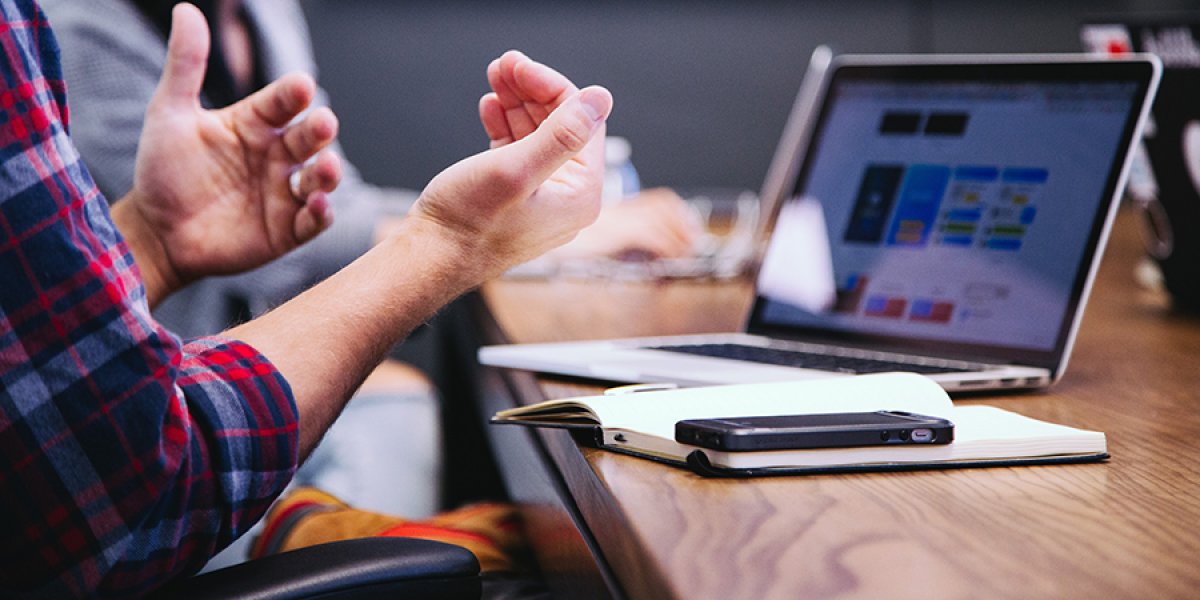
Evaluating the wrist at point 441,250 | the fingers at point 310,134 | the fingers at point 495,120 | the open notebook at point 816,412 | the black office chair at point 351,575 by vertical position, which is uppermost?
the fingers at point 495,120

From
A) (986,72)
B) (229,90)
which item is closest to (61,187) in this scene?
(986,72)

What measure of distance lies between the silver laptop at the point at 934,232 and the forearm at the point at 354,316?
168 millimetres

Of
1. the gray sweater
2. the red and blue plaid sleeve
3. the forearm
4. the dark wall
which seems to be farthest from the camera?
the dark wall

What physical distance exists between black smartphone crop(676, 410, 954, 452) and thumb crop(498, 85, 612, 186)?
193 mm

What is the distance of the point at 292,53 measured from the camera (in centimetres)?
225

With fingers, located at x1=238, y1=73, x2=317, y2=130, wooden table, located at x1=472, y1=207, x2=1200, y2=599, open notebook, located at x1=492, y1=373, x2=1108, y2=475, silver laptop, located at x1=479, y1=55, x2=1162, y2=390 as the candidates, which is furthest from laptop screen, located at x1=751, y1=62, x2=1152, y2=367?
fingers, located at x1=238, y1=73, x2=317, y2=130

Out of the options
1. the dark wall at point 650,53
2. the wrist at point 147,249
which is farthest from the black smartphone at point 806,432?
the dark wall at point 650,53

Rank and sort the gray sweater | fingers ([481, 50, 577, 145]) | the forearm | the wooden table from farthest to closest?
the gray sweater
fingers ([481, 50, 577, 145])
the forearm
the wooden table

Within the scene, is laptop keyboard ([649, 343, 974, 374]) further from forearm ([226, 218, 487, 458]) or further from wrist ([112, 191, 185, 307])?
wrist ([112, 191, 185, 307])

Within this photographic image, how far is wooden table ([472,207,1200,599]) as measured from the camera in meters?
0.45

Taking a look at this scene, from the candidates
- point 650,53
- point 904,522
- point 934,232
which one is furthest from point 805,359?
point 650,53

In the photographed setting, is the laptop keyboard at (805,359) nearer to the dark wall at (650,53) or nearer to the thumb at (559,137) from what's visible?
the thumb at (559,137)

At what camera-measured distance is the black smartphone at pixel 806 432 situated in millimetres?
595

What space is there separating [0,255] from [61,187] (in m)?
0.05
